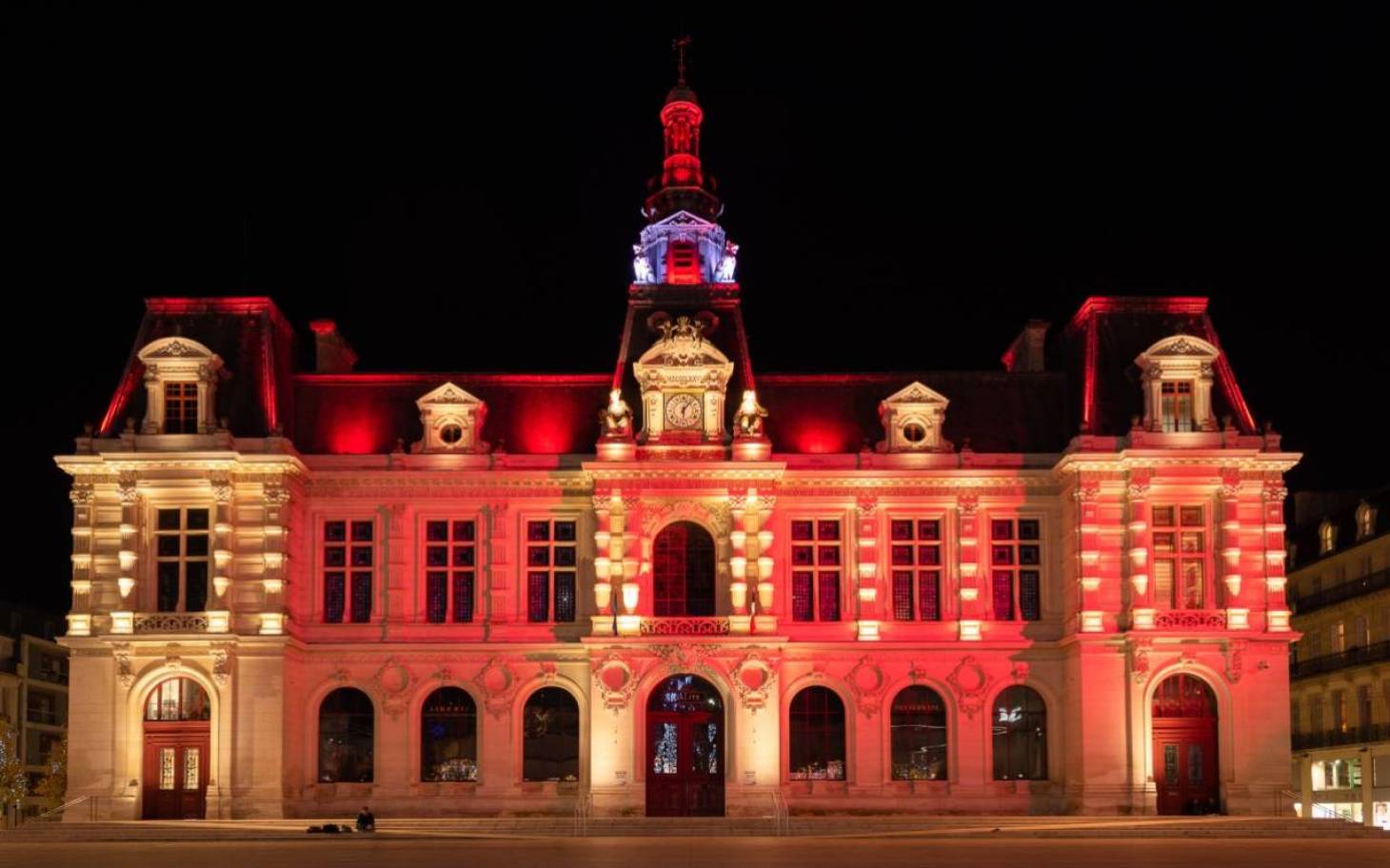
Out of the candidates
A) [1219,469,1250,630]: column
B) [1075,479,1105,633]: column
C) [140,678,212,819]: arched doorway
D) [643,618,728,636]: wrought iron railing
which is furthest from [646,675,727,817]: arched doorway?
[1219,469,1250,630]: column

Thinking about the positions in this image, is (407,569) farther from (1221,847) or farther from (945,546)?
(1221,847)

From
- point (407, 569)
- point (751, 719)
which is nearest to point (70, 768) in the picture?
point (407, 569)

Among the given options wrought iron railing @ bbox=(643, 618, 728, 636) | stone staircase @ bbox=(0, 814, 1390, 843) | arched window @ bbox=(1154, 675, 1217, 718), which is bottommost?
stone staircase @ bbox=(0, 814, 1390, 843)

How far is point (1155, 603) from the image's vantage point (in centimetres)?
5234

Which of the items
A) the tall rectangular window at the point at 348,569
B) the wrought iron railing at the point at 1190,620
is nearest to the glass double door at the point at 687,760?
the tall rectangular window at the point at 348,569

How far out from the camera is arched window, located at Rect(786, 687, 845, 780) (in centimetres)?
5347

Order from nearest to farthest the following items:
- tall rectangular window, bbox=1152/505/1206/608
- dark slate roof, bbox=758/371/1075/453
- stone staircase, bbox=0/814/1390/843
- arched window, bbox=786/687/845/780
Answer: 1. stone staircase, bbox=0/814/1390/843
2. tall rectangular window, bbox=1152/505/1206/608
3. arched window, bbox=786/687/845/780
4. dark slate roof, bbox=758/371/1075/453

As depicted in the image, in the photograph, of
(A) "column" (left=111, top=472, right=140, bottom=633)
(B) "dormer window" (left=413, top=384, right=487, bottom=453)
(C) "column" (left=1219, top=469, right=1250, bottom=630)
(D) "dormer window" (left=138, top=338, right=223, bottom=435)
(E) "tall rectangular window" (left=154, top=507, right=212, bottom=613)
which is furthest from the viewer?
(B) "dormer window" (left=413, top=384, right=487, bottom=453)

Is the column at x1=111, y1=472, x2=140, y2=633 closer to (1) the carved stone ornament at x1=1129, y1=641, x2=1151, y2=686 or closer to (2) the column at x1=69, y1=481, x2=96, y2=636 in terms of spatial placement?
(2) the column at x1=69, y1=481, x2=96, y2=636

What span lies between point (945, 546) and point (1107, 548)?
4.65 metres

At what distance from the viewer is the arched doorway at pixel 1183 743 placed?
51656mm

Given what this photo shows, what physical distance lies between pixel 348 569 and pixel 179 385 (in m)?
6.96

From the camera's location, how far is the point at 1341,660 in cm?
6581

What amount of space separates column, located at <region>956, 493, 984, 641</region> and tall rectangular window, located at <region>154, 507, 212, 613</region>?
2083 centimetres
